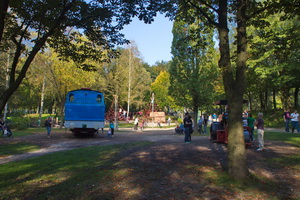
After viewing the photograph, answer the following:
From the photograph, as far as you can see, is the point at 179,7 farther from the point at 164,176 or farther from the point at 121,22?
the point at 164,176

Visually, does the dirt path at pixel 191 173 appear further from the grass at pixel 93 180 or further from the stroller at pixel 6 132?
the stroller at pixel 6 132

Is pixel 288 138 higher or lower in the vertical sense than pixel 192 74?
lower

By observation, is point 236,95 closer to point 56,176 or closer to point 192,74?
point 56,176

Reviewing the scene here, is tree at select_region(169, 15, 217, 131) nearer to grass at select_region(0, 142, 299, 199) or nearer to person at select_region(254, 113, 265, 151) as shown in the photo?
person at select_region(254, 113, 265, 151)

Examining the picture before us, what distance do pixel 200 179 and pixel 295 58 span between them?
25054mm

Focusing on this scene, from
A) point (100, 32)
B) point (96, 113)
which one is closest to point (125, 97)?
point (96, 113)

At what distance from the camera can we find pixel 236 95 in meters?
7.00

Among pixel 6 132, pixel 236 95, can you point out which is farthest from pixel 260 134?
pixel 6 132

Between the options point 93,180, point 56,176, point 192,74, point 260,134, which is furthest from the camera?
point 192,74

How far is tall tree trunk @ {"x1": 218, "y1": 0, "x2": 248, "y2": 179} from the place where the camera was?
679 centimetres

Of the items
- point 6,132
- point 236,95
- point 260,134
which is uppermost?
point 236,95

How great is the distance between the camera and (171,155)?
10.1 metres

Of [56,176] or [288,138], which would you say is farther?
[288,138]

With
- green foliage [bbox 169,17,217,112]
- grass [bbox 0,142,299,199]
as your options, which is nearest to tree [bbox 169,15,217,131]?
green foliage [bbox 169,17,217,112]
